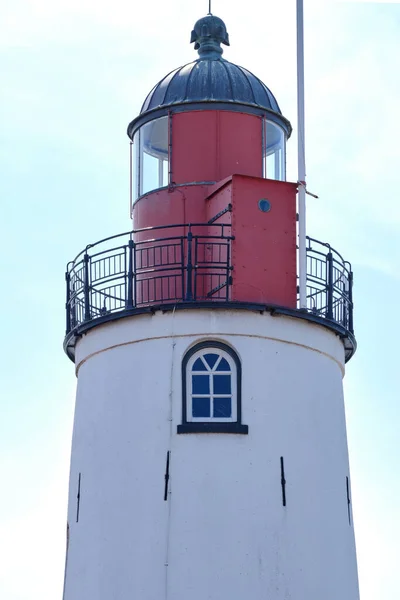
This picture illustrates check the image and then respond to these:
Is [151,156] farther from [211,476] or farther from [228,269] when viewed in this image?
[211,476]

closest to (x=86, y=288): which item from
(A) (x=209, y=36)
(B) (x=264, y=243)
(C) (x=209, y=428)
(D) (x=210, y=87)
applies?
(B) (x=264, y=243)

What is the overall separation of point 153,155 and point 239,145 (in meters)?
1.62

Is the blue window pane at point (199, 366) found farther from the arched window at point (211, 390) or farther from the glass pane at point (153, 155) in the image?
the glass pane at point (153, 155)

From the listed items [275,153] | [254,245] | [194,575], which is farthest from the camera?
[275,153]

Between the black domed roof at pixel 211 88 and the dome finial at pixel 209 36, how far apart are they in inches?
5.5

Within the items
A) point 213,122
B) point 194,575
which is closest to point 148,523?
point 194,575

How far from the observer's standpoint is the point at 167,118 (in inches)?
1059

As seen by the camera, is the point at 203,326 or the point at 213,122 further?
the point at 213,122

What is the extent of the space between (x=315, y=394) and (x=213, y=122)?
5.08 m

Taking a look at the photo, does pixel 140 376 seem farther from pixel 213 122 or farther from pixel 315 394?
pixel 213 122

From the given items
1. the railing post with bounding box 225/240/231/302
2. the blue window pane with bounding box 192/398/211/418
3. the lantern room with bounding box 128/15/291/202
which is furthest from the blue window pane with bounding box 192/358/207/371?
the lantern room with bounding box 128/15/291/202

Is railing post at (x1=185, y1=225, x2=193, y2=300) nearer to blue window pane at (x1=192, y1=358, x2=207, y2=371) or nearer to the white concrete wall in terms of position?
the white concrete wall

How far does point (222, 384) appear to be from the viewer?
81.7ft

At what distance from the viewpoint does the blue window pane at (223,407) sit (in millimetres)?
24781
